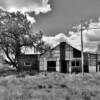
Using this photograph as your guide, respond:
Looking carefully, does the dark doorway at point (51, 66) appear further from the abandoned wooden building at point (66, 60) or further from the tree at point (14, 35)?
the tree at point (14, 35)

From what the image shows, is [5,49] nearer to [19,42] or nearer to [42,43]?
[19,42]

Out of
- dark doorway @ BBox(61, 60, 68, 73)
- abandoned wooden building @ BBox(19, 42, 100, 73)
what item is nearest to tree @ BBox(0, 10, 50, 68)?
abandoned wooden building @ BBox(19, 42, 100, 73)

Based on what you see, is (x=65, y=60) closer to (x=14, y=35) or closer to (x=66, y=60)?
(x=66, y=60)

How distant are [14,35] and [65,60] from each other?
9760 mm

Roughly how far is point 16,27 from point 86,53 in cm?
1257

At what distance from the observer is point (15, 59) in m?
24.3

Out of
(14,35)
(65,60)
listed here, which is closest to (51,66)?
(65,60)

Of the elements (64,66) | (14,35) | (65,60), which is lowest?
(64,66)

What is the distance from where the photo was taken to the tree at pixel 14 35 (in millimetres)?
21016

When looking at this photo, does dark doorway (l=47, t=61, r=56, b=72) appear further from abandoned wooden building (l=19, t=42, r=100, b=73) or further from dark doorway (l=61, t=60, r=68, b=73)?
dark doorway (l=61, t=60, r=68, b=73)

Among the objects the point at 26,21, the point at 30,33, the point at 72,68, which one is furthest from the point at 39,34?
the point at 72,68

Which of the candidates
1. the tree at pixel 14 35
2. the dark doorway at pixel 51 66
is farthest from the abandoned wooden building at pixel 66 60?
the tree at pixel 14 35

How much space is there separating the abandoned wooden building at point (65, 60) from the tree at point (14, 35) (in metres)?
3.19

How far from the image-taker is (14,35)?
2239 cm
